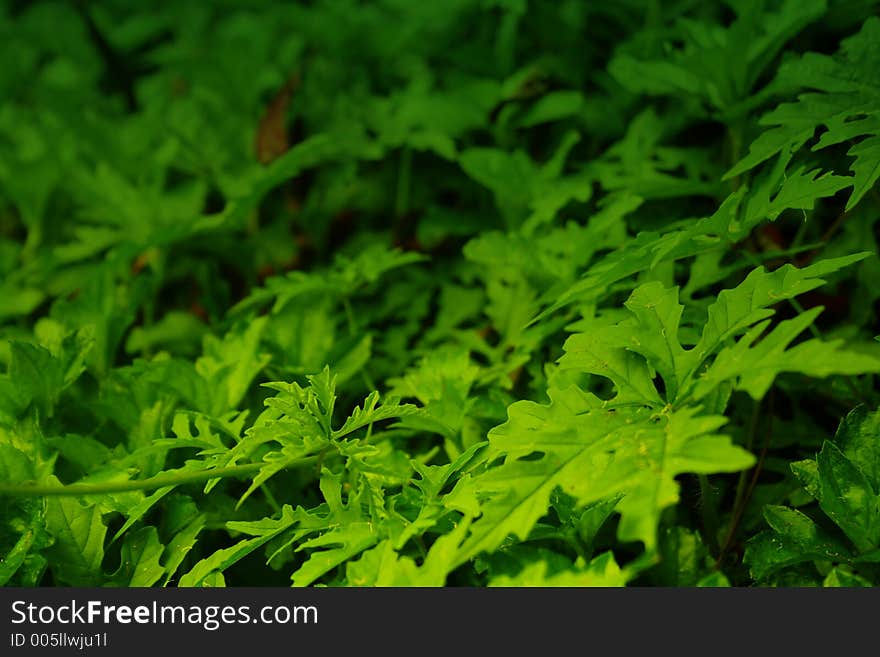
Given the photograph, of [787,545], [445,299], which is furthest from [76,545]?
[787,545]

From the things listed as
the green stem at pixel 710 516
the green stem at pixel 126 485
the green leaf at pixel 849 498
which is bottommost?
the green stem at pixel 710 516

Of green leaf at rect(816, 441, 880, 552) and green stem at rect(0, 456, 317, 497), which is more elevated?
green stem at rect(0, 456, 317, 497)

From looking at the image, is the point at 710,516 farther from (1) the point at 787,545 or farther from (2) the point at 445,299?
(2) the point at 445,299

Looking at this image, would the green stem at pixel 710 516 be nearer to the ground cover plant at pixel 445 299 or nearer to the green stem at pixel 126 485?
the ground cover plant at pixel 445 299


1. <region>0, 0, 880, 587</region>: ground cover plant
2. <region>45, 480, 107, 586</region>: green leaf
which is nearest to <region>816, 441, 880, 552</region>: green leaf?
<region>0, 0, 880, 587</region>: ground cover plant

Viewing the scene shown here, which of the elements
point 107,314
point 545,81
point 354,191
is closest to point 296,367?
point 107,314

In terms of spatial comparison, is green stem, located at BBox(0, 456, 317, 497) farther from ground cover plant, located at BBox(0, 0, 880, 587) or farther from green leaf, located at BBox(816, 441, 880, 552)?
green leaf, located at BBox(816, 441, 880, 552)

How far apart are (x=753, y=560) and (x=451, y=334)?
76 centimetres

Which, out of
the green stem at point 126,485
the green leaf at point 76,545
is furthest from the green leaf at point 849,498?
the green leaf at point 76,545

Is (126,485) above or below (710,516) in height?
above

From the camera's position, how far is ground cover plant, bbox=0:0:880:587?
1004mm

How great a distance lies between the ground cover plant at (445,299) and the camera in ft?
3.29

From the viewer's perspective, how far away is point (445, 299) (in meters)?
1.75

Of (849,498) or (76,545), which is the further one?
(76,545)
